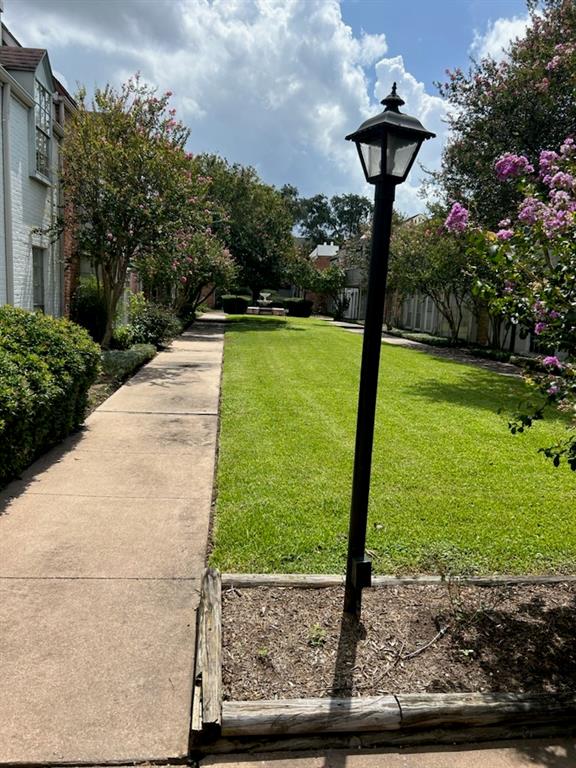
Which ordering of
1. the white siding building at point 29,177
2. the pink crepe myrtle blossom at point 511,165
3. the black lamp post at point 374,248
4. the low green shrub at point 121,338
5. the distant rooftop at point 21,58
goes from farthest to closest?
the low green shrub at point 121,338 < the distant rooftop at point 21,58 < the white siding building at point 29,177 < the pink crepe myrtle blossom at point 511,165 < the black lamp post at point 374,248

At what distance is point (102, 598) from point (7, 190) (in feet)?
25.2

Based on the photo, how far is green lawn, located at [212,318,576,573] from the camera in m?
3.92

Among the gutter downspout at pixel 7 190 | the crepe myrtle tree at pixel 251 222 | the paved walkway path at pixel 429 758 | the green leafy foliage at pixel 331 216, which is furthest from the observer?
the green leafy foliage at pixel 331 216

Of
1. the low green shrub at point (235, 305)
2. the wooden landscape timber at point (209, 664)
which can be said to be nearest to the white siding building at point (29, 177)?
the wooden landscape timber at point (209, 664)

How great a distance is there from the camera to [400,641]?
114 inches

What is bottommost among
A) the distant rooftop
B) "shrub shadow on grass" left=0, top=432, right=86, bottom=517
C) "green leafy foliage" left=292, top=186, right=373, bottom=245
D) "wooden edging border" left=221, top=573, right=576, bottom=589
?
"shrub shadow on grass" left=0, top=432, right=86, bottom=517

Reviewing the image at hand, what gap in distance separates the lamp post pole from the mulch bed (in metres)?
0.23

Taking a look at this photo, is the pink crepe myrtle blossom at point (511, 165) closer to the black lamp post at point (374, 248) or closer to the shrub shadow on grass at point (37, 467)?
the black lamp post at point (374, 248)

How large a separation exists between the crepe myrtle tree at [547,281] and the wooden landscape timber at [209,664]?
6.34 ft

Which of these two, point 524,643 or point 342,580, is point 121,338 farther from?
point 524,643

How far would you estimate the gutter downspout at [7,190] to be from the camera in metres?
8.34

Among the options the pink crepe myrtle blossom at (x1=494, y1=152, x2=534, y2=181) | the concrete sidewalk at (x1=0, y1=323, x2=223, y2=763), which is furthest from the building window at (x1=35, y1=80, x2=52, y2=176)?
the pink crepe myrtle blossom at (x1=494, y1=152, x2=534, y2=181)

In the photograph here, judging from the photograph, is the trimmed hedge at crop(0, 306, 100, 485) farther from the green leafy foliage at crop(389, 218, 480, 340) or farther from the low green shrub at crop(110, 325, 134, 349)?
the green leafy foliage at crop(389, 218, 480, 340)

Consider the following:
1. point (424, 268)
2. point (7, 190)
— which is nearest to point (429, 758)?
point (7, 190)
